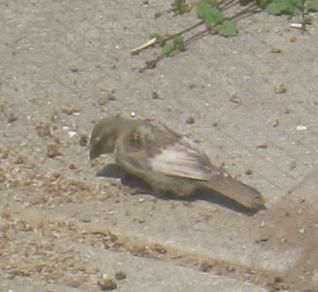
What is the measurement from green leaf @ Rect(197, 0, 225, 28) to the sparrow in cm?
156

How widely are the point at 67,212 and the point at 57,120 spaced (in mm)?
969

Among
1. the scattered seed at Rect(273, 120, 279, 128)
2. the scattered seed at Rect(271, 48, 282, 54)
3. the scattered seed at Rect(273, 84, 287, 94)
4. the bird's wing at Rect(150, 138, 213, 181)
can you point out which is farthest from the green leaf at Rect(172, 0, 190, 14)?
the bird's wing at Rect(150, 138, 213, 181)

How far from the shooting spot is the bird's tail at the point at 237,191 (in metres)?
6.69

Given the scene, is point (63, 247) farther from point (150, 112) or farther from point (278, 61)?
point (278, 61)

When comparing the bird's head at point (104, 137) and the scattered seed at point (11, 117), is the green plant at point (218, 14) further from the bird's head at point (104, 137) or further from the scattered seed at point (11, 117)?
the bird's head at point (104, 137)

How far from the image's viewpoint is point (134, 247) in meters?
6.52

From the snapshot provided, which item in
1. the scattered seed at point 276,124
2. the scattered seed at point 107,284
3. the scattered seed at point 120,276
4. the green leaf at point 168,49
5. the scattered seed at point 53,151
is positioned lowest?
the green leaf at point 168,49

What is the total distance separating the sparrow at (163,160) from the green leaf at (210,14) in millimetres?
1556

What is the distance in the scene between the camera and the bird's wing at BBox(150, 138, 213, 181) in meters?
6.79

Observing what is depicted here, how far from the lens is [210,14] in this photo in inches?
339

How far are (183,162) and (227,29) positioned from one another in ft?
6.20

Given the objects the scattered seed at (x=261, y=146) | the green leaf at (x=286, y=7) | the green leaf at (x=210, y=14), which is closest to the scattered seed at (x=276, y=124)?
the scattered seed at (x=261, y=146)

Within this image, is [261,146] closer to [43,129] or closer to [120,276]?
[43,129]

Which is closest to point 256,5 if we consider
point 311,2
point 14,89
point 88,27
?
point 311,2
